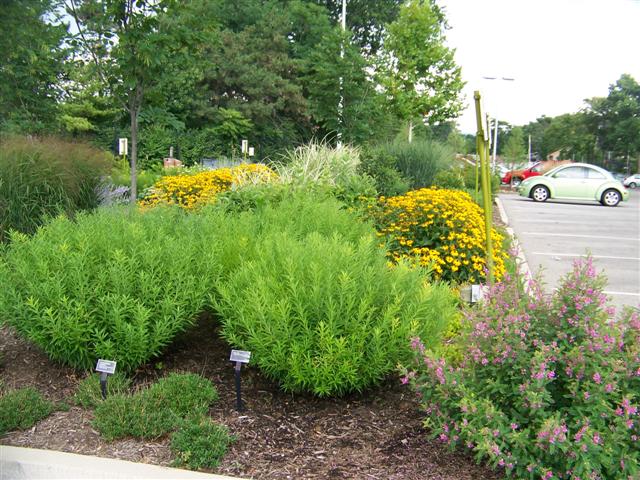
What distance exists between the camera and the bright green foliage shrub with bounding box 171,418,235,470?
8.89 feet

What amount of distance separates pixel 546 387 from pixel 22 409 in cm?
276

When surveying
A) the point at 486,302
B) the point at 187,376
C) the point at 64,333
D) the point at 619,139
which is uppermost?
the point at 619,139

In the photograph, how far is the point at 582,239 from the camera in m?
11.8

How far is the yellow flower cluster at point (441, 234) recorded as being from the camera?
570 centimetres

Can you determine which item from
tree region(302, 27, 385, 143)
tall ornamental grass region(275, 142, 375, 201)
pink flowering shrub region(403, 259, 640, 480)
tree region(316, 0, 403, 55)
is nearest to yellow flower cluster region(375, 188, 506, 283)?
tall ornamental grass region(275, 142, 375, 201)

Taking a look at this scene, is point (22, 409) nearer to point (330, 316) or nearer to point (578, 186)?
point (330, 316)

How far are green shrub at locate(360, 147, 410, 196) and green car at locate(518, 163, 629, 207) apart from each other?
41.3ft

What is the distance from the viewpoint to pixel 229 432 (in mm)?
3027

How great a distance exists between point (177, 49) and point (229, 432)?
6.20 metres

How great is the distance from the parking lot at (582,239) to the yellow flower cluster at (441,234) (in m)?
0.95

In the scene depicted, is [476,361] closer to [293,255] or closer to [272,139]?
[293,255]

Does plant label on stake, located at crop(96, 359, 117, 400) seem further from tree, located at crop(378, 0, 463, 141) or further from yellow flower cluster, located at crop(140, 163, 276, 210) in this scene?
tree, located at crop(378, 0, 463, 141)

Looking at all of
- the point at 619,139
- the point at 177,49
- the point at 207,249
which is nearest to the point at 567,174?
the point at 177,49

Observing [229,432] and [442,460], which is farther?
[229,432]
